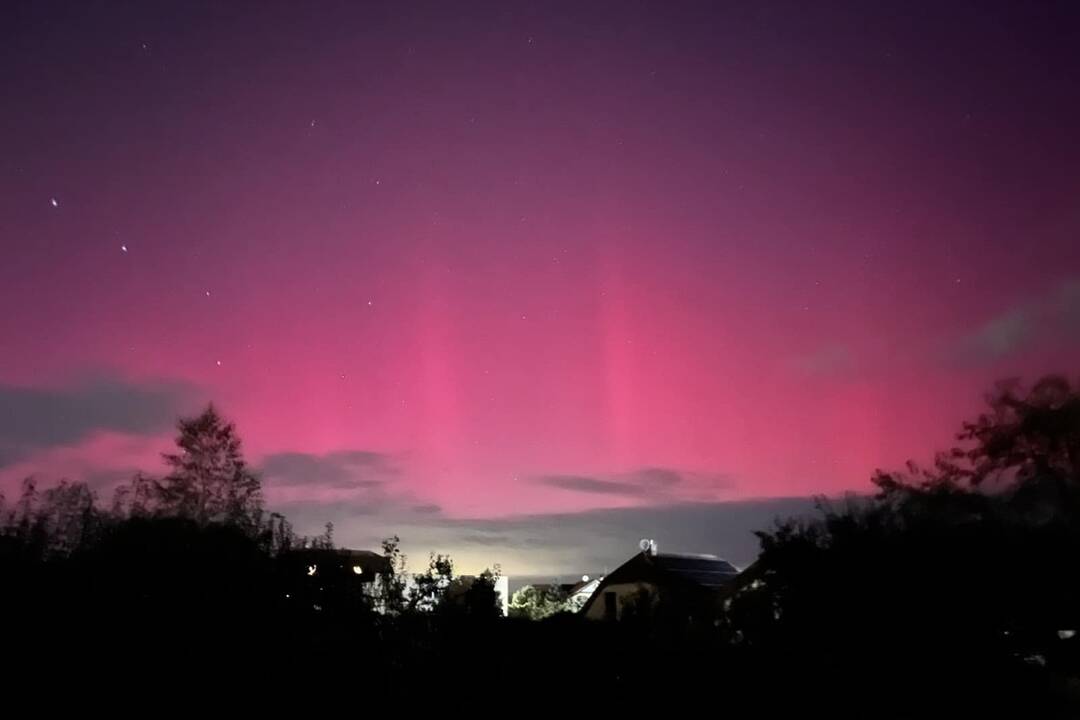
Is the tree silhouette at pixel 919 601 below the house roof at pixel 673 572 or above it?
below

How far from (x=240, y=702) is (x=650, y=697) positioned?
Answer: 6.33 meters

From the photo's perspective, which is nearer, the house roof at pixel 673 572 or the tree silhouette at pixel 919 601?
the tree silhouette at pixel 919 601

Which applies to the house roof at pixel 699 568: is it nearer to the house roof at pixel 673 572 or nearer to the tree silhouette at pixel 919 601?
the house roof at pixel 673 572

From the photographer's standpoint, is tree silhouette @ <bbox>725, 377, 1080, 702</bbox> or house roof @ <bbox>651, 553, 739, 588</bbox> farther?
house roof @ <bbox>651, 553, 739, 588</bbox>

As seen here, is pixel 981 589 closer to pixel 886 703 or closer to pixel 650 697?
pixel 886 703

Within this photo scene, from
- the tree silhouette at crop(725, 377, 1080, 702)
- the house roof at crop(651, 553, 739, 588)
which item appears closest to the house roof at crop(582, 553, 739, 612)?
the house roof at crop(651, 553, 739, 588)

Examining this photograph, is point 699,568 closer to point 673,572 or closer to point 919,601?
point 673,572

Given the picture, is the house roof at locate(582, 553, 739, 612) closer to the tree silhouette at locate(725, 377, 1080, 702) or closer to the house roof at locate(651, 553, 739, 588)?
the house roof at locate(651, 553, 739, 588)

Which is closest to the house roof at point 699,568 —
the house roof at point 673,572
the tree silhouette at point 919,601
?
the house roof at point 673,572

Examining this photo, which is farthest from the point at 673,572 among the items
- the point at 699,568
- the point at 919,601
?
the point at 919,601

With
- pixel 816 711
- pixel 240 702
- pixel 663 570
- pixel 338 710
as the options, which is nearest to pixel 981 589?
pixel 816 711

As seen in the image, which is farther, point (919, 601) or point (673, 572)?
point (673, 572)

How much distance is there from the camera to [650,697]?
15898 millimetres

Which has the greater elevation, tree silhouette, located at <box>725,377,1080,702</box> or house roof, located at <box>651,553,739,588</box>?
house roof, located at <box>651,553,739,588</box>
